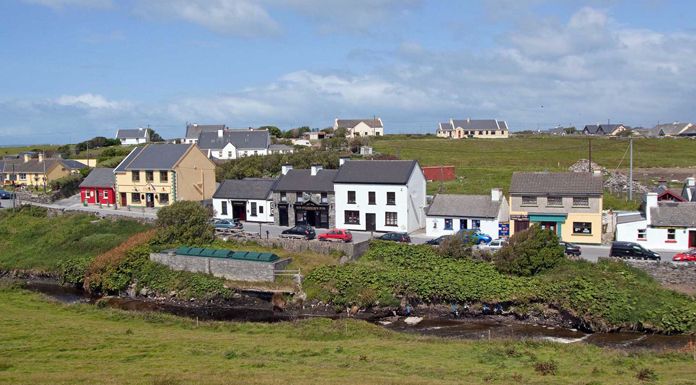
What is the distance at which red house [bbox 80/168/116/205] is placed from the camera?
67188 millimetres

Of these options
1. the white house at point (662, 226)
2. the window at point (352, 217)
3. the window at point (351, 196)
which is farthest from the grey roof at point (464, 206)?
the white house at point (662, 226)

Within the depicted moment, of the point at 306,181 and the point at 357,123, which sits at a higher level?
the point at 357,123

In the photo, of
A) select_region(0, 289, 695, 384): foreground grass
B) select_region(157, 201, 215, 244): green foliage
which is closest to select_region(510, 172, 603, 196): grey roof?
select_region(0, 289, 695, 384): foreground grass

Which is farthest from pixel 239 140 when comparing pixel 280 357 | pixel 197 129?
pixel 280 357

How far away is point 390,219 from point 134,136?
321 feet

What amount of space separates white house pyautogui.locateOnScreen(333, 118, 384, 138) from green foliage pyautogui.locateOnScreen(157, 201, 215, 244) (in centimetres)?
9914

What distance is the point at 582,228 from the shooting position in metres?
44.4

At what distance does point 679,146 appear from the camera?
355ft

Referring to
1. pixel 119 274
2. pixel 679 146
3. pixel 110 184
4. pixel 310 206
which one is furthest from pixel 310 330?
pixel 679 146

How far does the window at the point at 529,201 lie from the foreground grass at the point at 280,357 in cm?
2033

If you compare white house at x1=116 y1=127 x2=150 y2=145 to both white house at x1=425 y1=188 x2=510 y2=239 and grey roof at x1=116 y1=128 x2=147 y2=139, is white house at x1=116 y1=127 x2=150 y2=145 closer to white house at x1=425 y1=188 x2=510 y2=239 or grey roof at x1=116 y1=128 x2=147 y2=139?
grey roof at x1=116 y1=128 x2=147 y2=139

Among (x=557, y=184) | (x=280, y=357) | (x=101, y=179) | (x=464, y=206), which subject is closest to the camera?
(x=280, y=357)

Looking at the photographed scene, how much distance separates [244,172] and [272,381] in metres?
52.5

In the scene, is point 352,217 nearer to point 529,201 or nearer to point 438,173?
point 529,201
